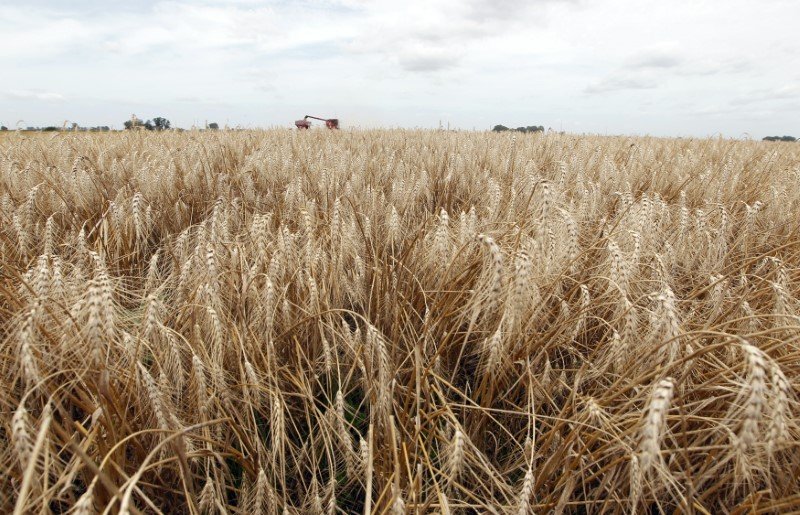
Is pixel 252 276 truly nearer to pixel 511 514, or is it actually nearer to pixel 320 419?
pixel 320 419

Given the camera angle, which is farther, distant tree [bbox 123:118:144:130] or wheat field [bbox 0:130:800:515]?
distant tree [bbox 123:118:144:130]

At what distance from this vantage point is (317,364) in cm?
157

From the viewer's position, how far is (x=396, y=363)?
4.71 ft

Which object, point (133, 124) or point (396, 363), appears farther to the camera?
point (133, 124)

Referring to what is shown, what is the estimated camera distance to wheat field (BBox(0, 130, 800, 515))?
0.96 m

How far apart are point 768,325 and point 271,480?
5.99 ft

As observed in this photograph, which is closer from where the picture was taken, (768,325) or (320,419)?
(320,419)

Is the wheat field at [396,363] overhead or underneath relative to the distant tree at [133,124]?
underneath

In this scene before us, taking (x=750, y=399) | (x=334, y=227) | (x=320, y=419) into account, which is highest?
(x=334, y=227)

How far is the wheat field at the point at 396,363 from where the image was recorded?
96cm

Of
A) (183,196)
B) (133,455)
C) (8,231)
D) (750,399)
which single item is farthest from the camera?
(183,196)

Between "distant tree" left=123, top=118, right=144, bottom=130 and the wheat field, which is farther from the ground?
"distant tree" left=123, top=118, right=144, bottom=130

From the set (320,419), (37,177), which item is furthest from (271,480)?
(37,177)

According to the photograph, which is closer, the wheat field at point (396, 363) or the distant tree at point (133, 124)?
the wheat field at point (396, 363)
